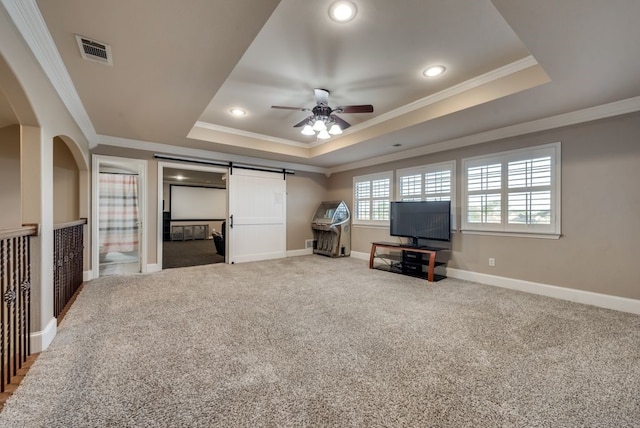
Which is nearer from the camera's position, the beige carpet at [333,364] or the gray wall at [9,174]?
the beige carpet at [333,364]

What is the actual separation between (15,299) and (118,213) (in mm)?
3795

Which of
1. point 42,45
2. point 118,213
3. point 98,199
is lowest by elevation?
point 118,213

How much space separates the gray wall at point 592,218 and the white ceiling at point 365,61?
Result: 0.90 feet

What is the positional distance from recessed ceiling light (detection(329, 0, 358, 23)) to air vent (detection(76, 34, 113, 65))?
1.78 m

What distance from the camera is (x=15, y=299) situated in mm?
1947

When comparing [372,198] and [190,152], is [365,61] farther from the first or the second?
[190,152]

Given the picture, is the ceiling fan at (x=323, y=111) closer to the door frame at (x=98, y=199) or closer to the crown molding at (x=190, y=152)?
the crown molding at (x=190, y=152)

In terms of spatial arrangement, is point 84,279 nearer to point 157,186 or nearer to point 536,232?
point 157,186

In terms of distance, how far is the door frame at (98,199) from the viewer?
14.6 feet

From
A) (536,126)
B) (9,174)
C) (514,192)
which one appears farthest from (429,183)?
(9,174)

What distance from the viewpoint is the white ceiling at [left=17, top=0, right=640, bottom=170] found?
5.86 ft

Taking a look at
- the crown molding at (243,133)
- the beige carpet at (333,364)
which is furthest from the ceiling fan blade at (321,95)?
the beige carpet at (333,364)

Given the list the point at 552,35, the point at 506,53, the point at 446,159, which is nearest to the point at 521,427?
the point at 552,35

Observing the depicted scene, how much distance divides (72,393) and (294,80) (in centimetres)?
325
